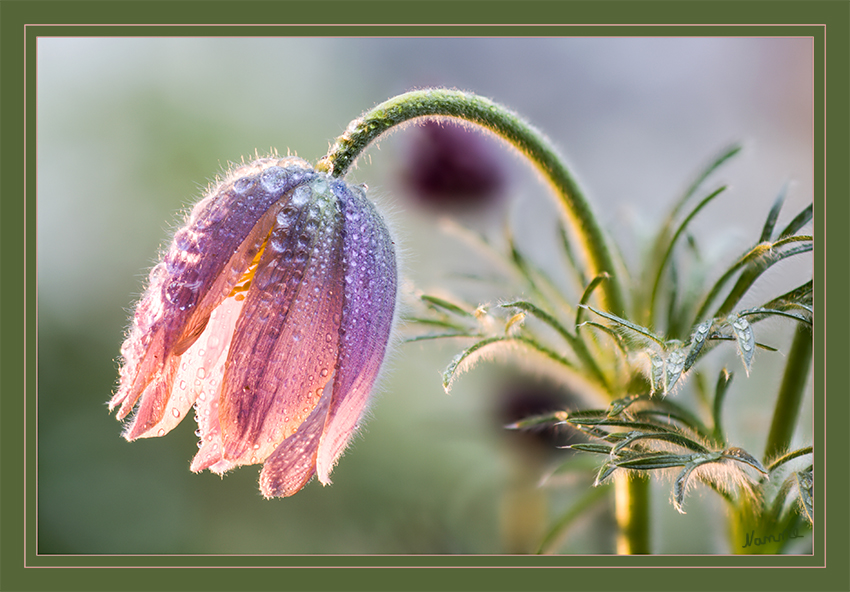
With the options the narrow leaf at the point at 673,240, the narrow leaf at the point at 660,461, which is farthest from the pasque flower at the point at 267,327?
the narrow leaf at the point at 673,240

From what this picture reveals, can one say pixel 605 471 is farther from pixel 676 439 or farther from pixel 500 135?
pixel 500 135

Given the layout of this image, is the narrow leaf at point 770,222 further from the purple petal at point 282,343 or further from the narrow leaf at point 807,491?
the purple petal at point 282,343

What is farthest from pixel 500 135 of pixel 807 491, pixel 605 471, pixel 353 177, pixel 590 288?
pixel 353 177

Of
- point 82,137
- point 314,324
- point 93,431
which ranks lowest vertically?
point 93,431

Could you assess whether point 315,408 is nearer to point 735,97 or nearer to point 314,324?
point 314,324

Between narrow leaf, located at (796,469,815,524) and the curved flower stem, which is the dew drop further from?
narrow leaf, located at (796,469,815,524)
